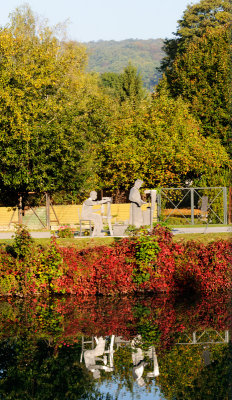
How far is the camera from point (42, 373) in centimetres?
1190

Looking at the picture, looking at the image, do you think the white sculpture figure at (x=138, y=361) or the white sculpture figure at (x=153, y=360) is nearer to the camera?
the white sculpture figure at (x=138, y=361)

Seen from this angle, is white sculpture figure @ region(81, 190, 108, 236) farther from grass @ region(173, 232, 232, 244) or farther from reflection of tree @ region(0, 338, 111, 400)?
reflection of tree @ region(0, 338, 111, 400)

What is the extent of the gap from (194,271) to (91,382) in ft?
31.0

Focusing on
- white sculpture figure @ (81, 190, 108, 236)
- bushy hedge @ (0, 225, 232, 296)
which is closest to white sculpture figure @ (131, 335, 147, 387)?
bushy hedge @ (0, 225, 232, 296)

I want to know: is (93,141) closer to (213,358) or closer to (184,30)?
(184,30)

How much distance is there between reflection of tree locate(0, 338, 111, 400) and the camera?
34.8 feet

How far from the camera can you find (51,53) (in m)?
44.6

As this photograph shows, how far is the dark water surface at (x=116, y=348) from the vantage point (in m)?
10.8

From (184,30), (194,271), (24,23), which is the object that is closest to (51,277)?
(194,271)

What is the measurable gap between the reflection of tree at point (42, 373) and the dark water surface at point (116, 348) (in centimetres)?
A: 2

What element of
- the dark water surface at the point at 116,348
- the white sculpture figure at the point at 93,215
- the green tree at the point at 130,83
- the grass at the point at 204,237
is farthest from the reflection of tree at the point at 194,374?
the green tree at the point at 130,83

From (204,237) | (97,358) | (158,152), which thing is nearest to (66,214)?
(158,152)

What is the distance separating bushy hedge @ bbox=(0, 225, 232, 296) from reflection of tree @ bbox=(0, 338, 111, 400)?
19.9 ft

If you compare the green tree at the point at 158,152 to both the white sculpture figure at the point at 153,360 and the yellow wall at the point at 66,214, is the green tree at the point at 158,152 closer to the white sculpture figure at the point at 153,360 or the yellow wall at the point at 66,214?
the yellow wall at the point at 66,214
